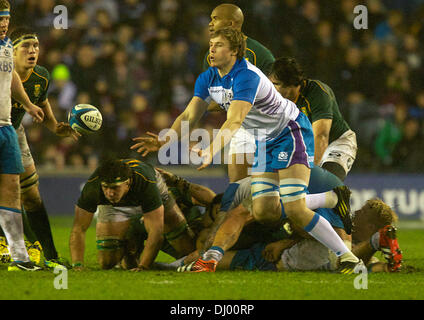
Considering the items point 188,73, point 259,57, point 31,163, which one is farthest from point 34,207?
point 188,73

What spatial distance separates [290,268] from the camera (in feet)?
21.5

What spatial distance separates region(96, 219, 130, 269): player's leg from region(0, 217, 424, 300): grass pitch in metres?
0.12

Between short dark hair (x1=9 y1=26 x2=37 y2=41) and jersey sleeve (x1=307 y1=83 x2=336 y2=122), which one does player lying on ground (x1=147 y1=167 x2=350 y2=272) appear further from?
short dark hair (x1=9 y1=26 x2=37 y2=41)

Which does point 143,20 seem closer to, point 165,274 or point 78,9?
point 78,9

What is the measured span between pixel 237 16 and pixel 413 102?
6.28 metres

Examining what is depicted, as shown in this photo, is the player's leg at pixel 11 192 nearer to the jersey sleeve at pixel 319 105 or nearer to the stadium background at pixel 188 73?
the jersey sleeve at pixel 319 105

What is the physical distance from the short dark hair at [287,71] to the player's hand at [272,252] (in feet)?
4.88

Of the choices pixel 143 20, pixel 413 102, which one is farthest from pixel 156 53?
pixel 413 102

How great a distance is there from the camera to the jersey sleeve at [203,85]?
638cm

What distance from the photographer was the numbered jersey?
596 centimetres

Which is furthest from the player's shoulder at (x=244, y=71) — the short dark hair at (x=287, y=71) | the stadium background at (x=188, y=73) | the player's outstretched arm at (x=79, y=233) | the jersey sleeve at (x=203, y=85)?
the stadium background at (x=188, y=73)

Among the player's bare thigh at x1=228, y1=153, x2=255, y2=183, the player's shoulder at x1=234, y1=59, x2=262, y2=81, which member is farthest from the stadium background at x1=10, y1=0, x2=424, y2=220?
the player's shoulder at x1=234, y1=59, x2=262, y2=81

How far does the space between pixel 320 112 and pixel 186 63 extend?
630 cm

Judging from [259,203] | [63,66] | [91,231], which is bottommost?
[91,231]
